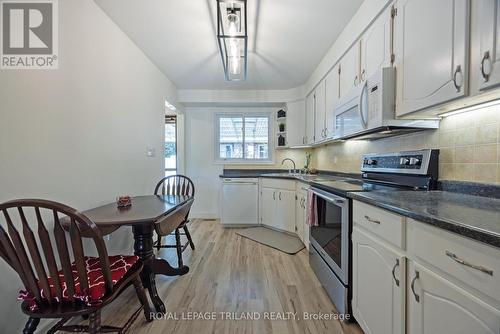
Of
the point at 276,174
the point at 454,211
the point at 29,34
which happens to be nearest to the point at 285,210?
the point at 276,174

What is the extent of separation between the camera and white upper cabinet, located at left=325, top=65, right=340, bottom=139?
2661 millimetres

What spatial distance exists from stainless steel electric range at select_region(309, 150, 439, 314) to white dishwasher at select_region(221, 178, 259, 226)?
6.06 feet

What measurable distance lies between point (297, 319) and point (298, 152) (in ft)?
10.6

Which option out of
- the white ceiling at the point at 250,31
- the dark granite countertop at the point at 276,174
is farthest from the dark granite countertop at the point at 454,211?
the white ceiling at the point at 250,31

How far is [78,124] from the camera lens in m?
1.80

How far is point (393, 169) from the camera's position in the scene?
1867mm

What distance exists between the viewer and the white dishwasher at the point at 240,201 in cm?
408

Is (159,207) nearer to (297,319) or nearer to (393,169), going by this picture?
(297,319)

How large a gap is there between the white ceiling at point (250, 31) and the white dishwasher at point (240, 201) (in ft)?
5.81

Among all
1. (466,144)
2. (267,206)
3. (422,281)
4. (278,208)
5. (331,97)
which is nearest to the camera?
(422,281)

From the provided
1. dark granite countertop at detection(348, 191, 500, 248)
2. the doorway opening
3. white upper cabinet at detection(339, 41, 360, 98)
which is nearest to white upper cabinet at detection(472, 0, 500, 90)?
dark granite countertop at detection(348, 191, 500, 248)

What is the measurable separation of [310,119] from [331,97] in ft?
2.84

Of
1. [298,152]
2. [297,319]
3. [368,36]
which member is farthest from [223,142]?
[297,319]

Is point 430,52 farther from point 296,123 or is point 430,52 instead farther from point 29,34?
point 296,123
